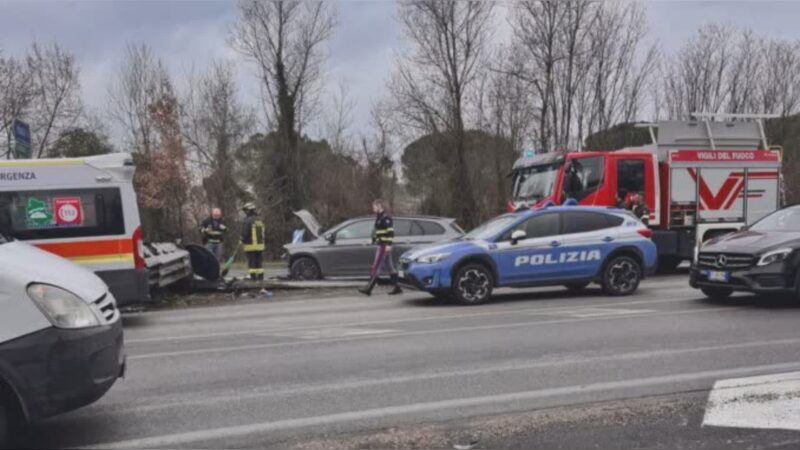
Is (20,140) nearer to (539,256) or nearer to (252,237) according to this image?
(252,237)

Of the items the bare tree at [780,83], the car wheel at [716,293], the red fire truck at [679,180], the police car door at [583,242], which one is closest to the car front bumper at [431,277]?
the police car door at [583,242]

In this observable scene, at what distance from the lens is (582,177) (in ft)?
52.5

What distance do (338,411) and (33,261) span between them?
2.33 metres

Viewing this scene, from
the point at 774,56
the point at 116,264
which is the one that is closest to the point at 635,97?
the point at 774,56

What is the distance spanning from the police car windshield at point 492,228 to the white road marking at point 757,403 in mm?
6254

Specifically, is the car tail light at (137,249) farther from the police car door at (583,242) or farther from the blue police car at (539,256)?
the police car door at (583,242)

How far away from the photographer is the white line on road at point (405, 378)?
5793mm

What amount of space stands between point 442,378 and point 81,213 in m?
6.06

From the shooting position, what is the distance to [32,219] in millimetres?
9859

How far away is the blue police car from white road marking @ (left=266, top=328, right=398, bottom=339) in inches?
101

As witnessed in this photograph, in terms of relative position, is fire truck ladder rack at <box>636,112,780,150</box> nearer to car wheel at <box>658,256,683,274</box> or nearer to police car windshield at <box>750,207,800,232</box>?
car wheel at <box>658,256,683,274</box>

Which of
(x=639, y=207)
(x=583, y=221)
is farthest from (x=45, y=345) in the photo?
(x=639, y=207)

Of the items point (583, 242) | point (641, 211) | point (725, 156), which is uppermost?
point (725, 156)

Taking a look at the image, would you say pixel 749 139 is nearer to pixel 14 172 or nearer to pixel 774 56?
pixel 14 172
